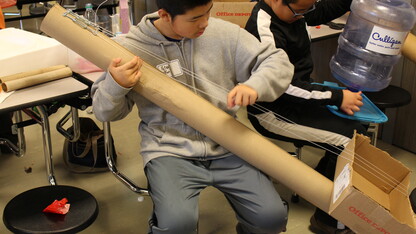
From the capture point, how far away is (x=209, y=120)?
1.54 metres

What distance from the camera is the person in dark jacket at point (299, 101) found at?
193 cm

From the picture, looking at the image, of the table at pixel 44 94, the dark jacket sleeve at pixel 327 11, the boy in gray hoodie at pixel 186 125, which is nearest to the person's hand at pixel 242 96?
the boy in gray hoodie at pixel 186 125

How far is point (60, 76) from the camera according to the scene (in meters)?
1.86

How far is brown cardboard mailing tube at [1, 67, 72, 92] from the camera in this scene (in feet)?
5.67

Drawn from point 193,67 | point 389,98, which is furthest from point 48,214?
point 389,98

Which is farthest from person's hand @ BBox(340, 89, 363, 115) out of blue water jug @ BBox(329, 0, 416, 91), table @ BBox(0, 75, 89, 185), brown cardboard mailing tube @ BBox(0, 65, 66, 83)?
brown cardboard mailing tube @ BBox(0, 65, 66, 83)

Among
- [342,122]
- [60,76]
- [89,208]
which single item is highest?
[60,76]

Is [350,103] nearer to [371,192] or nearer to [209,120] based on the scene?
[371,192]

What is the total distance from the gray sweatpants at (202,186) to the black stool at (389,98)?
87 centimetres

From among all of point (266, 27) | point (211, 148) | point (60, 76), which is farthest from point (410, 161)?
point (60, 76)

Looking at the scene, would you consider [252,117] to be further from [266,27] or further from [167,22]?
[167,22]

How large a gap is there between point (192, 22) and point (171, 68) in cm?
19

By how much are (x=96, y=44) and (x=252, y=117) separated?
2.57ft

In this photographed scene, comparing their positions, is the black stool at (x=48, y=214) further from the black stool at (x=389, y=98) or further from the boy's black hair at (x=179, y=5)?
the black stool at (x=389, y=98)
